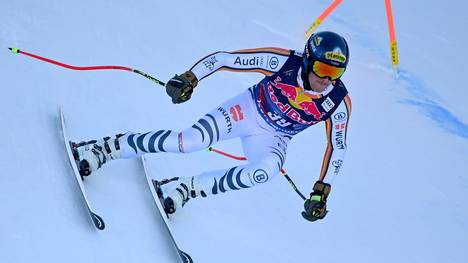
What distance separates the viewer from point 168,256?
470cm

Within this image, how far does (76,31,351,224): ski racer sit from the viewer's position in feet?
15.7

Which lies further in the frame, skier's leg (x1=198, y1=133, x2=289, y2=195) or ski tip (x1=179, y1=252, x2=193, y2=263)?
skier's leg (x1=198, y1=133, x2=289, y2=195)

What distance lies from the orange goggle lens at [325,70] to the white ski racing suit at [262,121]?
0.22 meters

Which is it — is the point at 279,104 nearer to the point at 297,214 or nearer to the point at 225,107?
the point at 225,107

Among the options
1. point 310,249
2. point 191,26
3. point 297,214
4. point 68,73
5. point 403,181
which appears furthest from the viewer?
point 191,26

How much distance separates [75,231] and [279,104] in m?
1.39

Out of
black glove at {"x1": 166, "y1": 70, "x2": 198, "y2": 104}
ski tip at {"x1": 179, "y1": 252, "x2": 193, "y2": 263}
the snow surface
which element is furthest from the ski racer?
ski tip at {"x1": 179, "y1": 252, "x2": 193, "y2": 263}

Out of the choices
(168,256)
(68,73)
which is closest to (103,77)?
(68,73)

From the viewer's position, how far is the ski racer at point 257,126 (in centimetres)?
479

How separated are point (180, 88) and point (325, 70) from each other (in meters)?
0.81

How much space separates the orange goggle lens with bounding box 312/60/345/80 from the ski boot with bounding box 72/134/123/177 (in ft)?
4.26

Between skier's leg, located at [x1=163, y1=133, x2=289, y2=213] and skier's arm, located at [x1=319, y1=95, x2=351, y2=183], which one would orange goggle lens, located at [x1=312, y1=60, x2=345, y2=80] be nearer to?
skier's arm, located at [x1=319, y1=95, x2=351, y2=183]

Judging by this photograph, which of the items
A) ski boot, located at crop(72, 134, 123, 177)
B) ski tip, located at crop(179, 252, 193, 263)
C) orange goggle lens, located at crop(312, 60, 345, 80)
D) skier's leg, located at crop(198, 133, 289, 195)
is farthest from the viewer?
ski boot, located at crop(72, 134, 123, 177)

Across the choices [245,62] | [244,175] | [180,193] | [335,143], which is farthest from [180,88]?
[335,143]
